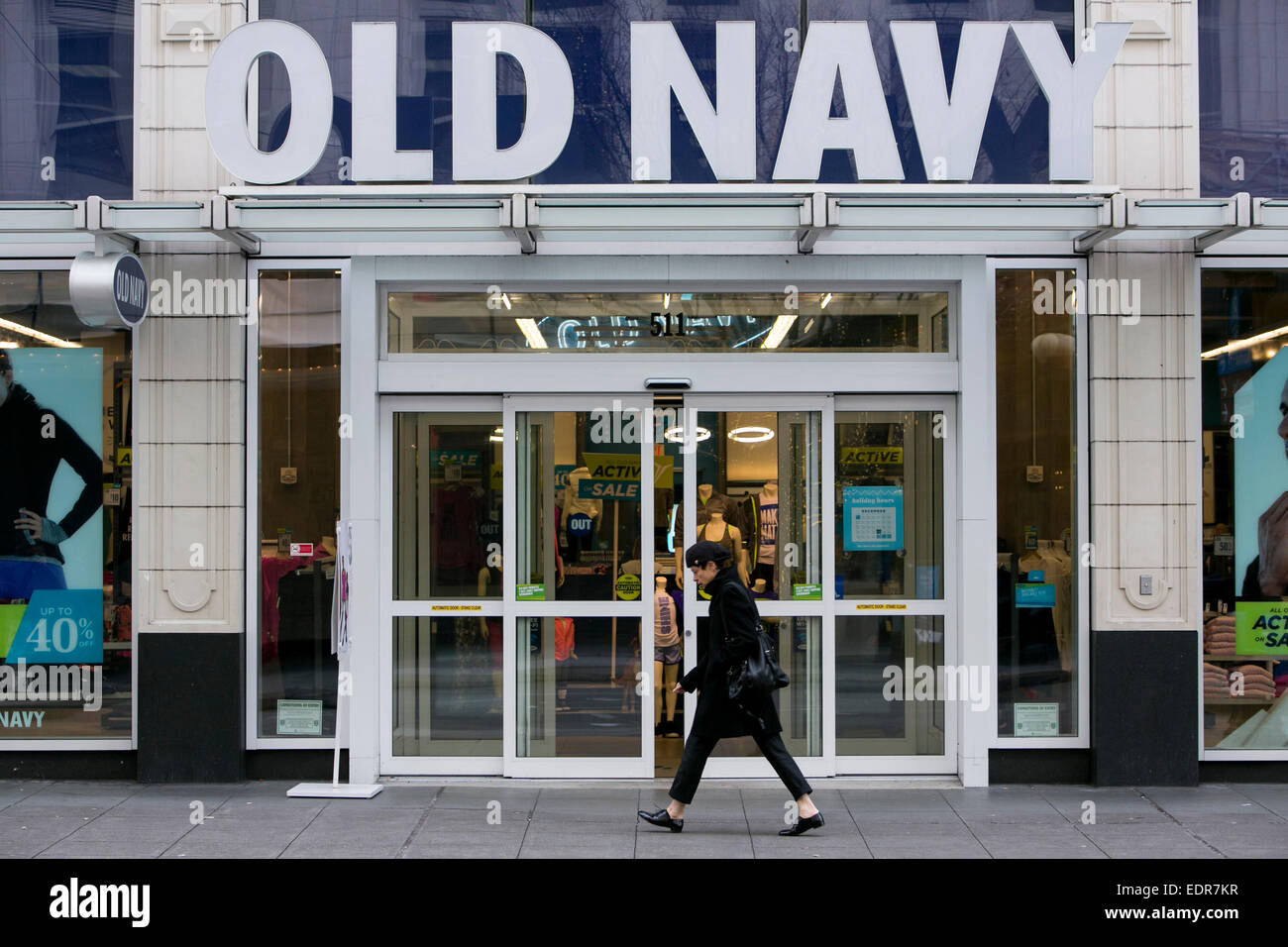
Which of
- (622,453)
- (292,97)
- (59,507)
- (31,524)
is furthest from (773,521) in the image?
(31,524)

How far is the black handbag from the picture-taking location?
22.2ft

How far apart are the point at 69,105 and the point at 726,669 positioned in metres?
6.25

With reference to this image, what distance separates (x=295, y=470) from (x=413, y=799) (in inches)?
96.5

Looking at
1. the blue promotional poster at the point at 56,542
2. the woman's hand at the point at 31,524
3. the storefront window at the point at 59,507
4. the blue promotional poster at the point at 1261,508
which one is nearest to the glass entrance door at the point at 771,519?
the blue promotional poster at the point at 1261,508

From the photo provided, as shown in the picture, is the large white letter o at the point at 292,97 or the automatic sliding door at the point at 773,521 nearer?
the large white letter o at the point at 292,97

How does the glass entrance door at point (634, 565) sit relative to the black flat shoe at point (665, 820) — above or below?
above

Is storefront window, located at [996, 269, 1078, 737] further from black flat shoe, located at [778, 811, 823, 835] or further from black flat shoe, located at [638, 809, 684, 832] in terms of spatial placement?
black flat shoe, located at [638, 809, 684, 832]

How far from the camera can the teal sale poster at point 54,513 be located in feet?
27.2

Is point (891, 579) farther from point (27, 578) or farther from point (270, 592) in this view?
point (27, 578)

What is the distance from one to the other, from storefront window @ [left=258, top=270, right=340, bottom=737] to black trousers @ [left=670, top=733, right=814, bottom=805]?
2725mm

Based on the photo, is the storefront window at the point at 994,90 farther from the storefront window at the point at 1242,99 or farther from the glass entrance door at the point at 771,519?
the glass entrance door at the point at 771,519

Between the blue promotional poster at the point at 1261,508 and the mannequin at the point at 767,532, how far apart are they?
3254mm

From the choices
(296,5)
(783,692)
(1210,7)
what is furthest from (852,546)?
(296,5)

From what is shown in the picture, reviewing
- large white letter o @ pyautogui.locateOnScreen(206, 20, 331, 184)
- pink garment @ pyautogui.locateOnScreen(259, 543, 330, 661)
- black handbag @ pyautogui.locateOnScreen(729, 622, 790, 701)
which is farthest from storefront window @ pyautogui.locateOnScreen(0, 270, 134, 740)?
black handbag @ pyautogui.locateOnScreen(729, 622, 790, 701)
